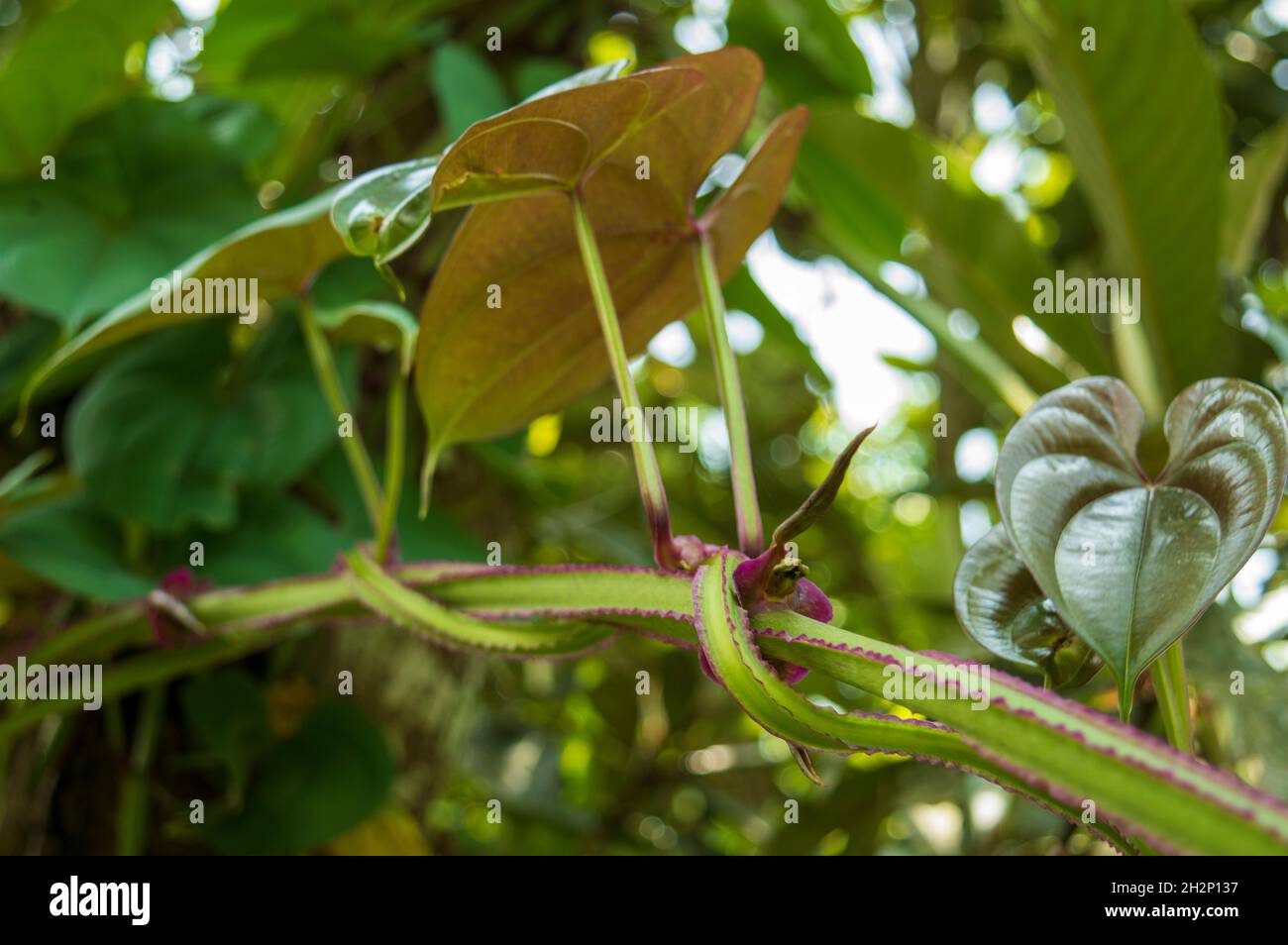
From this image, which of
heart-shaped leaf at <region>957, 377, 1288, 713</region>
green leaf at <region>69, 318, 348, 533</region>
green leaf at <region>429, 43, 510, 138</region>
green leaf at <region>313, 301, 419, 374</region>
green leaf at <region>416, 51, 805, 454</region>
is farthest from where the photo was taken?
green leaf at <region>429, 43, 510, 138</region>

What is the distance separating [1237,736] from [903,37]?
45.3 inches

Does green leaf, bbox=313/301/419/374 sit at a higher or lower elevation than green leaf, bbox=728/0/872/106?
lower

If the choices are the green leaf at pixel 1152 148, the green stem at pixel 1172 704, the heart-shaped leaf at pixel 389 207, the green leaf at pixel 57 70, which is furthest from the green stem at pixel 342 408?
the green leaf at pixel 1152 148

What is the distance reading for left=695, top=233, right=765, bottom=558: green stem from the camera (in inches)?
10.0

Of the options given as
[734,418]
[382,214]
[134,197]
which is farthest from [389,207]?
[134,197]

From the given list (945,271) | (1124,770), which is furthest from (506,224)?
(945,271)

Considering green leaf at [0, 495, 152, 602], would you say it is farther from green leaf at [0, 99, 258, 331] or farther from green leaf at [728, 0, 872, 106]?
green leaf at [728, 0, 872, 106]

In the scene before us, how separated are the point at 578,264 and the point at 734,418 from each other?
4.0 inches

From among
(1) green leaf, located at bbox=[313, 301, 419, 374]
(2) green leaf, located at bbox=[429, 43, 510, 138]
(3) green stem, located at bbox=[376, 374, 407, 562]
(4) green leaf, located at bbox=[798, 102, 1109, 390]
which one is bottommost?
(3) green stem, located at bbox=[376, 374, 407, 562]

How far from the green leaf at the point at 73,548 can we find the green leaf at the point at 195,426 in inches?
1.2

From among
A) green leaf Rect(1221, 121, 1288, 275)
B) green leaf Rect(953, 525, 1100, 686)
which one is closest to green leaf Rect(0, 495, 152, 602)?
green leaf Rect(953, 525, 1100, 686)

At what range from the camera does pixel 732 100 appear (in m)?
0.33

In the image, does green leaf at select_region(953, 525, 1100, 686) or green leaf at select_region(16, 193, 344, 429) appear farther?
green leaf at select_region(16, 193, 344, 429)
